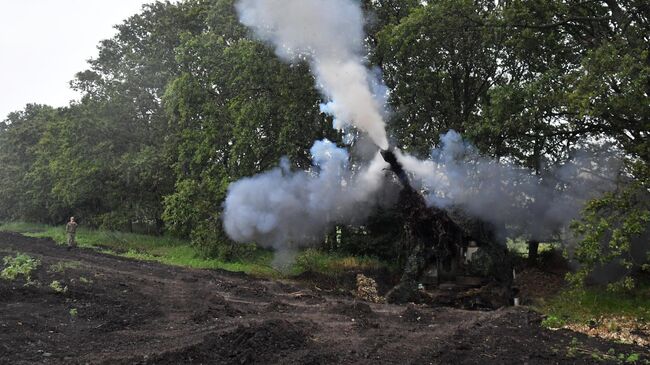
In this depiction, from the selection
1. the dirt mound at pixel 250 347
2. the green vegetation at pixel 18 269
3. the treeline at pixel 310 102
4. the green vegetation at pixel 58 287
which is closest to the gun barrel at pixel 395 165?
the treeline at pixel 310 102

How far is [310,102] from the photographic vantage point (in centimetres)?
2175

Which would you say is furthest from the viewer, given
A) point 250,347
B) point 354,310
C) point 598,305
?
point 598,305

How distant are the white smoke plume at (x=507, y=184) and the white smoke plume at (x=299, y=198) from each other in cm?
247

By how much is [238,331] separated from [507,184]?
12.5 metres

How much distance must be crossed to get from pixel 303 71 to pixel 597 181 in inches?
456

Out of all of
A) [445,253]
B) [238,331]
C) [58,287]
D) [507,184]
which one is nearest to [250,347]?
[238,331]

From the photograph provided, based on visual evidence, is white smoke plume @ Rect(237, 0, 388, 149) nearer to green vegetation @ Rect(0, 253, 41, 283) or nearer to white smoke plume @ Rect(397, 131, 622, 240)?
white smoke plume @ Rect(397, 131, 622, 240)

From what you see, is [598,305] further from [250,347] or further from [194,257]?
[194,257]

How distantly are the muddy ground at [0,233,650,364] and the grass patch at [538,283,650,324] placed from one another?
2.33 metres

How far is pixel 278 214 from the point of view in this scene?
65.9 feet

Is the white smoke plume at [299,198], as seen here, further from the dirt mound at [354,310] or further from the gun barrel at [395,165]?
the dirt mound at [354,310]

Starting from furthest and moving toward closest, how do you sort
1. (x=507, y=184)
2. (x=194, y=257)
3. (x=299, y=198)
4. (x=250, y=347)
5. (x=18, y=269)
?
1. (x=194, y=257)
2. (x=299, y=198)
3. (x=507, y=184)
4. (x=18, y=269)
5. (x=250, y=347)

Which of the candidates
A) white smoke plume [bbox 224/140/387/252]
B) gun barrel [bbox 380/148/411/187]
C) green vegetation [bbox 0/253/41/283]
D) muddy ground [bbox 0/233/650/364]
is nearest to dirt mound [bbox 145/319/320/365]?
muddy ground [bbox 0/233/650/364]

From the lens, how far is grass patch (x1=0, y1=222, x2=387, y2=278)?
803 inches
